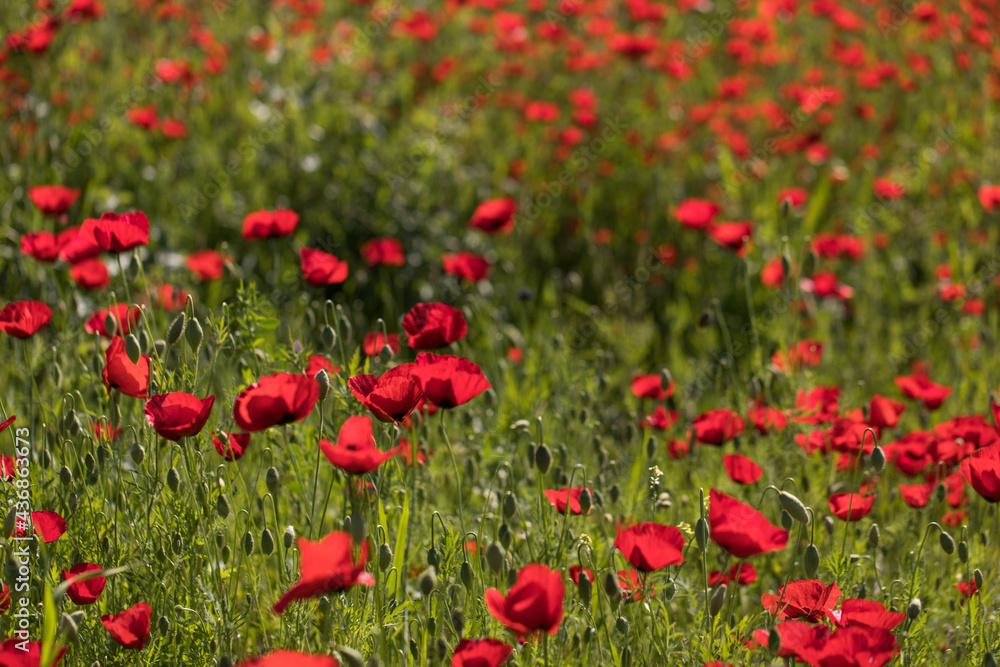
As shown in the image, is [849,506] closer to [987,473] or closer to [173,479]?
[987,473]

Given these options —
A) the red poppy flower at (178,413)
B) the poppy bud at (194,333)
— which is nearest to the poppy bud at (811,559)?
the red poppy flower at (178,413)

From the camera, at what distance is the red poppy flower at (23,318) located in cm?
178

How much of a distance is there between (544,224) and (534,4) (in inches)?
70.8

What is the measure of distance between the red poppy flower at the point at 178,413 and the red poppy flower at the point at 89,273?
1.13 metres

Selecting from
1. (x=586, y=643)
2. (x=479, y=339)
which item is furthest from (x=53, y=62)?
(x=586, y=643)

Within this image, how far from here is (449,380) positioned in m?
1.54

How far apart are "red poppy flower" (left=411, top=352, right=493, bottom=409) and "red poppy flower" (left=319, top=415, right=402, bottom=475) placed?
0.15 m

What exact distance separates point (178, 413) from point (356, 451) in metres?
0.29

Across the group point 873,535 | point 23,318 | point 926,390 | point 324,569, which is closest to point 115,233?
point 23,318

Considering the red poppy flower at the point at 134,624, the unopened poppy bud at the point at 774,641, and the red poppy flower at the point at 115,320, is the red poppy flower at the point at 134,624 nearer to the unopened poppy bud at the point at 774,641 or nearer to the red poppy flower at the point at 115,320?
the red poppy flower at the point at 115,320

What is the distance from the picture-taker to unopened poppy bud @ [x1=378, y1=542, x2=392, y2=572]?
1.57 metres

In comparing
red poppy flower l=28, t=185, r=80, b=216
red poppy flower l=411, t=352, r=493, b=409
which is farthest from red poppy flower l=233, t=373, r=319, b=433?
red poppy flower l=28, t=185, r=80, b=216

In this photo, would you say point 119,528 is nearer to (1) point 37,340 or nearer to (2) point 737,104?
(1) point 37,340

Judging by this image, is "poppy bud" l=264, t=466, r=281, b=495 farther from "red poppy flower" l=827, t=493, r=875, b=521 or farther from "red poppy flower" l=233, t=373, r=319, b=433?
"red poppy flower" l=827, t=493, r=875, b=521
